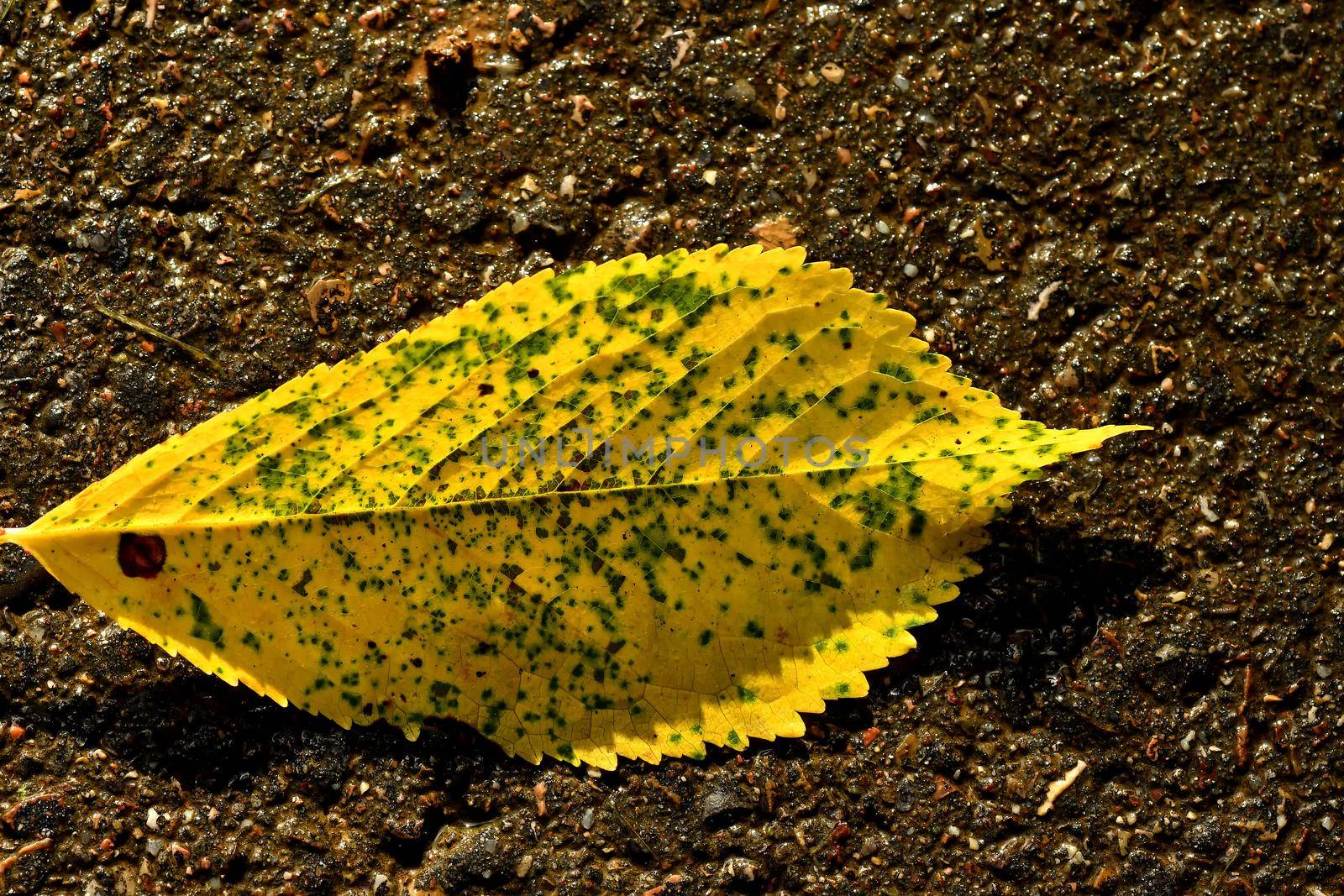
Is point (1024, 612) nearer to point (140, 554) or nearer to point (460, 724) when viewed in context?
point (460, 724)

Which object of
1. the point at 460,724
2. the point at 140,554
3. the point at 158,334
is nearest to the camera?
the point at 140,554

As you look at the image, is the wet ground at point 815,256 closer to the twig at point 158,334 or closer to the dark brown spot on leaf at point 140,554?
the twig at point 158,334

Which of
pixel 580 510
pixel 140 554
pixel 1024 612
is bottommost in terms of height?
pixel 1024 612

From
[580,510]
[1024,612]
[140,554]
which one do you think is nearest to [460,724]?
[580,510]

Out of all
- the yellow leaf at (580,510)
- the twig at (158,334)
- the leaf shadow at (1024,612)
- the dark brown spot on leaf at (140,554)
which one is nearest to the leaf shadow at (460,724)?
Answer: the leaf shadow at (1024,612)

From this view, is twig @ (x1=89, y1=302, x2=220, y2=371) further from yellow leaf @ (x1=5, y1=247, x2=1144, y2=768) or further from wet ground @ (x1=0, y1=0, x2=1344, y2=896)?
yellow leaf @ (x1=5, y1=247, x2=1144, y2=768)

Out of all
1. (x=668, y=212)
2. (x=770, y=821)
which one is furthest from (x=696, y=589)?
(x=668, y=212)

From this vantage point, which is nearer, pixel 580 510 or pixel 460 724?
pixel 580 510
